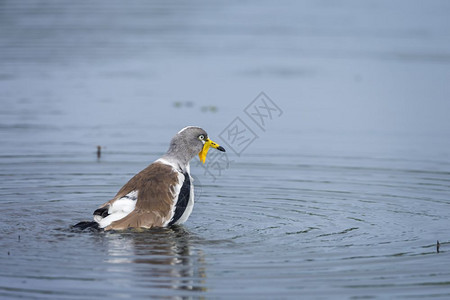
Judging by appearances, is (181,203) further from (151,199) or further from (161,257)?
(161,257)

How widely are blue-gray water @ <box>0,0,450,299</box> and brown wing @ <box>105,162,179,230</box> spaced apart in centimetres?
15

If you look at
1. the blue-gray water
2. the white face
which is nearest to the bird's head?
the white face

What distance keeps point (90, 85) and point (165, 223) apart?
10989 mm

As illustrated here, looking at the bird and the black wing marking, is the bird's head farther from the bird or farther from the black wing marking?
the black wing marking

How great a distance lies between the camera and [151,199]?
33.2 ft

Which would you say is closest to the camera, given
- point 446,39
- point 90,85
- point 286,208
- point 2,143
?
point 286,208

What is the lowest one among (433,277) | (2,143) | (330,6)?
(433,277)

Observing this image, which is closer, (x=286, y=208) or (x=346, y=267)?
(x=346, y=267)

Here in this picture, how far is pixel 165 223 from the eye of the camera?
399 inches

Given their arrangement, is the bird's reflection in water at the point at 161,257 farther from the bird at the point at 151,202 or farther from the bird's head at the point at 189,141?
the bird's head at the point at 189,141

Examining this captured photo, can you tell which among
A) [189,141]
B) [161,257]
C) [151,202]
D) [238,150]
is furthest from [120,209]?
[238,150]

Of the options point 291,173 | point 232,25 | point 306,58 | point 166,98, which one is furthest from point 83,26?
point 291,173

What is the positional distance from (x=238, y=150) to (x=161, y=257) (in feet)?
21.2

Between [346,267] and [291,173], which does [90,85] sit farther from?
[346,267]
